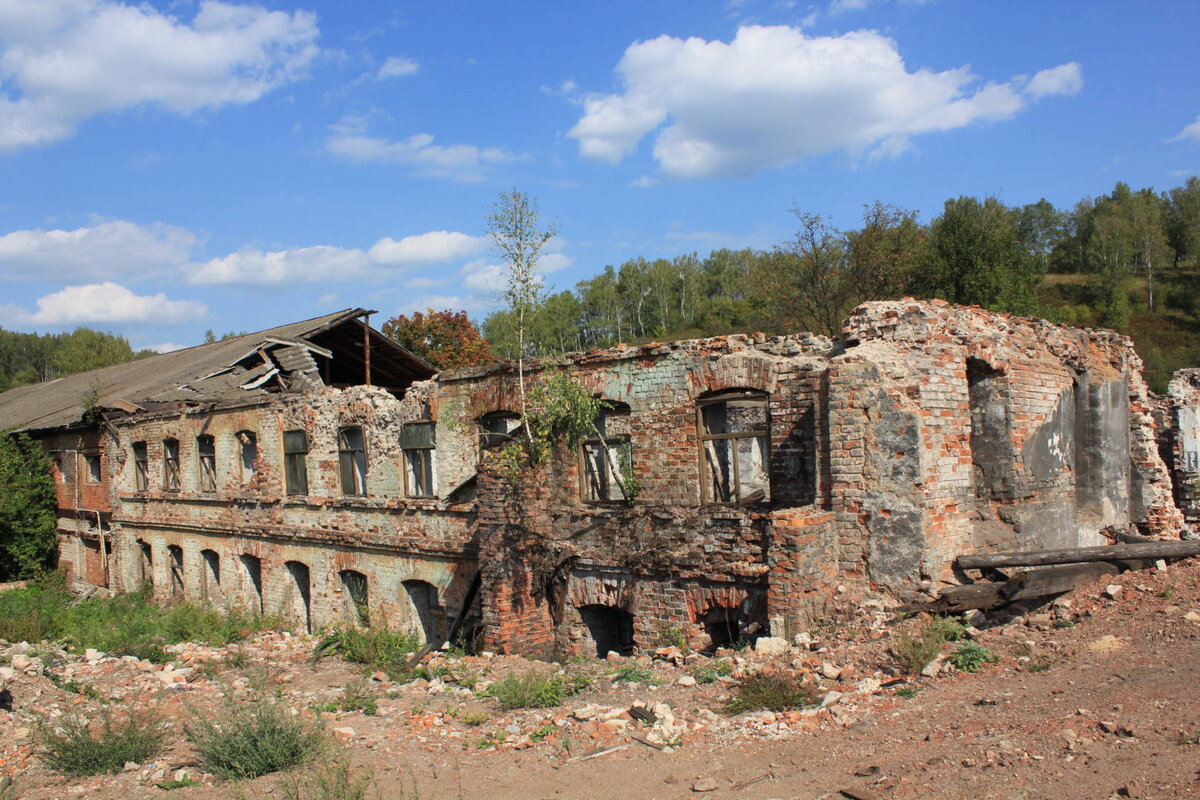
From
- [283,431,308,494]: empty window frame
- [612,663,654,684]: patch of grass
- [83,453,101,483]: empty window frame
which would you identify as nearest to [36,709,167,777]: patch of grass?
[612,663,654,684]: patch of grass

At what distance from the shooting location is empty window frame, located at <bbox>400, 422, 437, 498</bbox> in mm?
14125

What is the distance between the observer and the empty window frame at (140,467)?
22.0 m

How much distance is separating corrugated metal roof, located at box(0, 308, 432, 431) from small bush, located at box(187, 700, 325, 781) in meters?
11.4

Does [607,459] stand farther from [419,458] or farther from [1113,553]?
[1113,553]

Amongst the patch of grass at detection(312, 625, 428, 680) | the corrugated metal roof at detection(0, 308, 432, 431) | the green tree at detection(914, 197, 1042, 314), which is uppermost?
the green tree at detection(914, 197, 1042, 314)

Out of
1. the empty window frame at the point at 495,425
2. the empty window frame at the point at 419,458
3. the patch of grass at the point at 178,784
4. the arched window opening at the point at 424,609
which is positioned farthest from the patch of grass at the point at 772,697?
the arched window opening at the point at 424,609

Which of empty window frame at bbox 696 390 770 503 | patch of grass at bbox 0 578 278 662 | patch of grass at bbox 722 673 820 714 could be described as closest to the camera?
patch of grass at bbox 722 673 820 714

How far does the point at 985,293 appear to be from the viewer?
102 ft

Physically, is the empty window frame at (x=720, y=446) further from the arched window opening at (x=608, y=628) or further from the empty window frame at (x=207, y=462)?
the empty window frame at (x=207, y=462)

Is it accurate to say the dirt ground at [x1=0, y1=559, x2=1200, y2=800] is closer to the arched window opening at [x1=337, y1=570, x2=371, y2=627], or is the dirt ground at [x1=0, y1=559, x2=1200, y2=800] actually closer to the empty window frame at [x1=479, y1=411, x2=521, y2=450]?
the empty window frame at [x1=479, y1=411, x2=521, y2=450]

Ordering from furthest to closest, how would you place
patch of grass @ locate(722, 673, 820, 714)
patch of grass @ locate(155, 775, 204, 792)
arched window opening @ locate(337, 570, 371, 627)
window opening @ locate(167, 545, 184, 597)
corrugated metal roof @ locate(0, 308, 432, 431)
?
window opening @ locate(167, 545, 184, 597), corrugated metal roof @ locate(0, 308, 432, 431), arched window opening @ locate(337, 570, 371, 627), patch of grass @ locate(722, 673, 820, 714), patch of grass @ locate(155, 775, 204, 792)

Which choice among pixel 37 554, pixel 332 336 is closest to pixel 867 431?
pixel 332 336

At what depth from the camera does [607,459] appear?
11328 mm

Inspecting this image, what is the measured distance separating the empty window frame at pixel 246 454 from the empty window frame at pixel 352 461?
3529 mm
